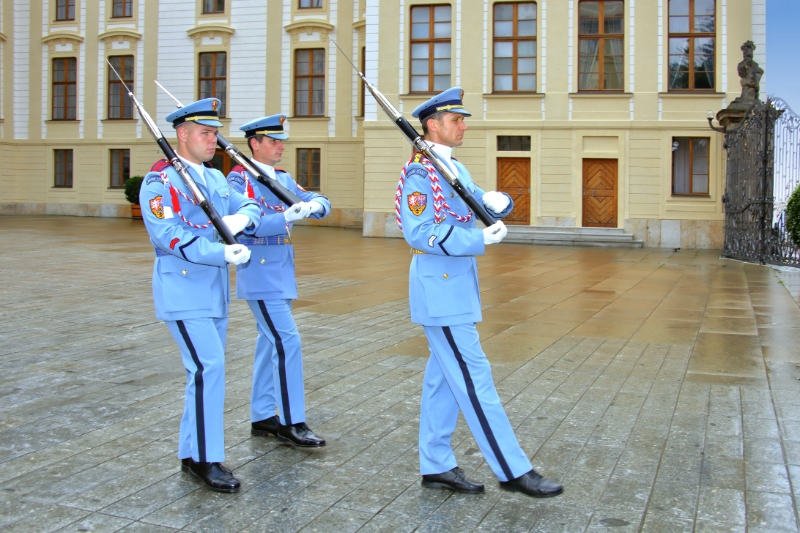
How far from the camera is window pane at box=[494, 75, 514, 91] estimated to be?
2527cm

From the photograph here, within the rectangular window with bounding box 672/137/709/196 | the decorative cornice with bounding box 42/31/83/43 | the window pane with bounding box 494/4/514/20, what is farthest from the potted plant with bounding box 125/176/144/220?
the rectangular window with bounding box 672/137/709/196

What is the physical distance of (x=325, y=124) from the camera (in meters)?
31.9

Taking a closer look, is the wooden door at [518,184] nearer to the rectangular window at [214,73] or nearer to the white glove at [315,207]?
the rectangular window at [214,73]

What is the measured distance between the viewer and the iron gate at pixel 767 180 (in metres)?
16.4

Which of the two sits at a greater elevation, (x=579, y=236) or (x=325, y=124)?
(x=325, y=124)

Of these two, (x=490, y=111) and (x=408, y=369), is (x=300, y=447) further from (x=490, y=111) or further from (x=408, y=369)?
(x=490, y=111)

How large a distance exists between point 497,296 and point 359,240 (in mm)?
12892

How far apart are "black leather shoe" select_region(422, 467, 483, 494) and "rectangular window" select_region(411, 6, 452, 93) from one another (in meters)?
22.3

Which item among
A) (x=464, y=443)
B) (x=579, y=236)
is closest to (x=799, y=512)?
(x=464, y=443)

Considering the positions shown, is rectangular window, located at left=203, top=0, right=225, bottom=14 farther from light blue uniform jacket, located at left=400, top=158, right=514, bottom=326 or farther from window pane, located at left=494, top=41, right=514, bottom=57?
light blue uniform jacket, located at left=400, top=158, right=514, bottom=326

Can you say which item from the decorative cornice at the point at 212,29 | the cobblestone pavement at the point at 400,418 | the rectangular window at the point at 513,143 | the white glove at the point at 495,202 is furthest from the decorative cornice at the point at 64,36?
the white glove at the point at 495,202

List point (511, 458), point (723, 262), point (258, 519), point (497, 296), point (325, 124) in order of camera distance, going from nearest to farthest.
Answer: point (258, 519)
point (511, 458)
point (497, 296)
point (723, 262)
point (325, 124)

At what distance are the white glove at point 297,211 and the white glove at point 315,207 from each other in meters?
0.05

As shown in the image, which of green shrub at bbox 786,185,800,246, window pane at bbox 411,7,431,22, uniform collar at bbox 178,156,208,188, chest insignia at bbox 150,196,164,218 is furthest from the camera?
window pane at bbox 411,7,431,22
